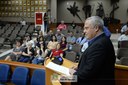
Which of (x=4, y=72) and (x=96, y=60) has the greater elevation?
(x=96, y=60)

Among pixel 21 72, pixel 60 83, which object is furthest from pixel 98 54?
pixel 21 72

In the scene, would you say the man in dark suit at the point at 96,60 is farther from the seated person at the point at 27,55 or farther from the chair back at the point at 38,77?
the seated person at the point at 27,55

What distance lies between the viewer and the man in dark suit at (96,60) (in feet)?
7.32

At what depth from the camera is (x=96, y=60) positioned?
2225 millimetres

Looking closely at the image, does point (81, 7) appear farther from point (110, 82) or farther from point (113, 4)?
point (110, 82)

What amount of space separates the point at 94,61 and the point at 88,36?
27 cm

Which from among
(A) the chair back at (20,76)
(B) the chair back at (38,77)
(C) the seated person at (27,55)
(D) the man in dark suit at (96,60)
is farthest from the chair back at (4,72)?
(D) the man in dark suit at (96,60)

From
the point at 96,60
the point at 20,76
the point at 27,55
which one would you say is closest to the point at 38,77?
the point at 20,76

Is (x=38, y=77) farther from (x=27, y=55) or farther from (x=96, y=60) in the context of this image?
(x=27, y=55)

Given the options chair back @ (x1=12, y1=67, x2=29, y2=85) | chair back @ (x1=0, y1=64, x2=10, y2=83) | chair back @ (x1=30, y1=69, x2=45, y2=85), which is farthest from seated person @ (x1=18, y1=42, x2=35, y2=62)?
chair back @ (x1=30, y1=69, x2=45, y2=85)

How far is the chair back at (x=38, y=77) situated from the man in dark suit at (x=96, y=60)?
86.7 inches

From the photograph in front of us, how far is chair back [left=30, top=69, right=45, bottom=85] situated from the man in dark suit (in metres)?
2.20

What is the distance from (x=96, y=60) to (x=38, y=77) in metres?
2.53

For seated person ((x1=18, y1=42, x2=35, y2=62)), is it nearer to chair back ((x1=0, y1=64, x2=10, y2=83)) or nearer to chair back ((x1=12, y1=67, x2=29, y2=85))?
chair back ((x1=0, y1=64, x2=10, y2=83))
